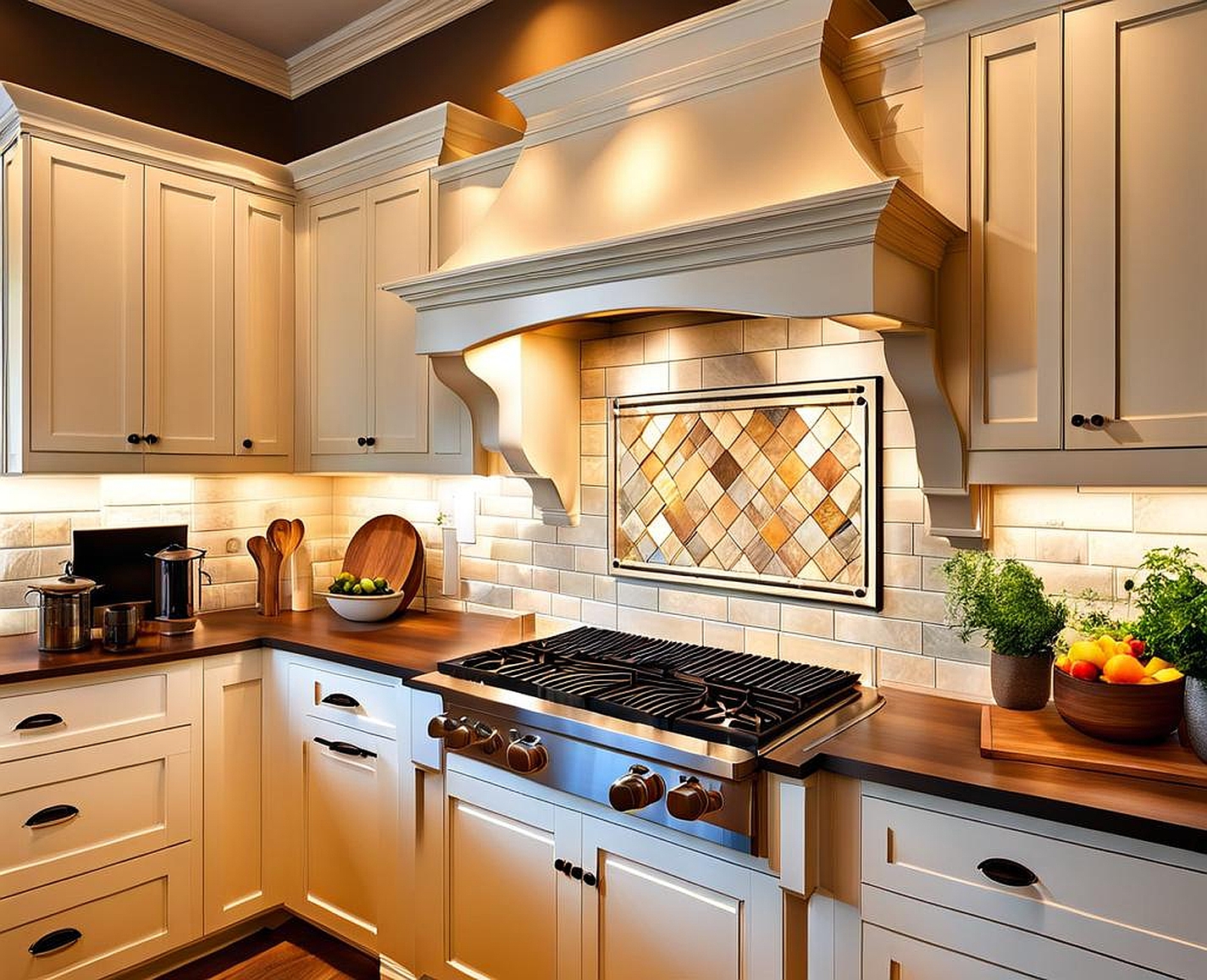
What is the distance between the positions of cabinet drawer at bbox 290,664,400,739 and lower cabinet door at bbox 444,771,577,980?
29 centimetres

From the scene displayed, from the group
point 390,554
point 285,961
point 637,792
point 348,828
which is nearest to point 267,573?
point 390,554

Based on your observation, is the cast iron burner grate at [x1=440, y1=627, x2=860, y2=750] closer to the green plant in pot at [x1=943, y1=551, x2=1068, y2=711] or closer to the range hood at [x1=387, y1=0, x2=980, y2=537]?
the green plant in pot at [x1=943, y1=551, x2=1068, y2=711]

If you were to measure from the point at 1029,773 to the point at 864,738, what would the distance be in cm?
31

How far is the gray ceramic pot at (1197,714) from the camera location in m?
1.49

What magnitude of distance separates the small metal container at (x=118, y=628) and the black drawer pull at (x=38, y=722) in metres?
0.28

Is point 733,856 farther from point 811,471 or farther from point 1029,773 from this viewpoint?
point 811,471

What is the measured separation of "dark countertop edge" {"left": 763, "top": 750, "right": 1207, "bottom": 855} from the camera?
51.6 inches

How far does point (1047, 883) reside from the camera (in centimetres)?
143

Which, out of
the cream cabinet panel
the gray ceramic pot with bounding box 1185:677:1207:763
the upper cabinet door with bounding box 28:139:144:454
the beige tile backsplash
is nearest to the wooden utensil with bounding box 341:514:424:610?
→ the beige tile backsplash

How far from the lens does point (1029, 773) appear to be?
1.52 m

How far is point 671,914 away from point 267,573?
6.66ft

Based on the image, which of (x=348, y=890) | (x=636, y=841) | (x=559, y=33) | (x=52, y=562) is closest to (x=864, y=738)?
(x=636, y=841)

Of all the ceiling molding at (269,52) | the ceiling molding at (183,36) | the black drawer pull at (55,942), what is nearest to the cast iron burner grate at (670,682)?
the black drawer pull at (55,942)

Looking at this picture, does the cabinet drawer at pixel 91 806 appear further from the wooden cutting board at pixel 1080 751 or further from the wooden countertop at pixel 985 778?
the wooden cutting board at pixel 1080 751
